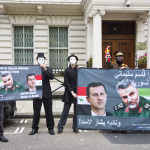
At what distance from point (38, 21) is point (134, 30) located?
17.8 ft

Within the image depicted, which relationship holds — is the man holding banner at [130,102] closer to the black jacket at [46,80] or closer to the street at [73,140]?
the street at [73,140]

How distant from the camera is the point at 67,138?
5.32m

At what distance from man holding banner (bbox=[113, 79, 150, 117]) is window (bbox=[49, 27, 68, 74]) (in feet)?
25.6

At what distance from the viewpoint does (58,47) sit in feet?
43.5

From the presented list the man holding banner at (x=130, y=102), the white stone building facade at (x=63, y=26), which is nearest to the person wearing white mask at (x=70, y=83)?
the man holding banner at (x=130, y=102)

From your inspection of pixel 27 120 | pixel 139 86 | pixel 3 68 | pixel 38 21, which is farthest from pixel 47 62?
pixel 139 86

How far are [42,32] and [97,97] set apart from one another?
8130 mm

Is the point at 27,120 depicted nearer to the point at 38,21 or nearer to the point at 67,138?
the point at 67,138

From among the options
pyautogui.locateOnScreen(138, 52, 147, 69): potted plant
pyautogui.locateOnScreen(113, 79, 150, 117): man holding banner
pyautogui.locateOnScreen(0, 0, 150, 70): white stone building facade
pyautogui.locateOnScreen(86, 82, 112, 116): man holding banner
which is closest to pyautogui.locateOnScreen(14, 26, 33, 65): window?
pyautogui.locateOnScreen(0, 0, 150, 70): white stone building facade

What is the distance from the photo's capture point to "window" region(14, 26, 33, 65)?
1300 centimetres

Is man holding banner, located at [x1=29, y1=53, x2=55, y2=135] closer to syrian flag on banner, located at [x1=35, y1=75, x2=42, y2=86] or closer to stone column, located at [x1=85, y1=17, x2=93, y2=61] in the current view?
syrian flag on banner, located at [x1=35, y1=75, x2=42, y2=86]

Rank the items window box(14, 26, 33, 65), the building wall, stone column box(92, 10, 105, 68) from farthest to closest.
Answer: window box(14, 26, 33, 65) → the building wall → stone column box(92, 10, 105, 68)

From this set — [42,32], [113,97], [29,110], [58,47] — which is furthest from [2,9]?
[113,97]

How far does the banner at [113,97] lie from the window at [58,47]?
7.59 meters
